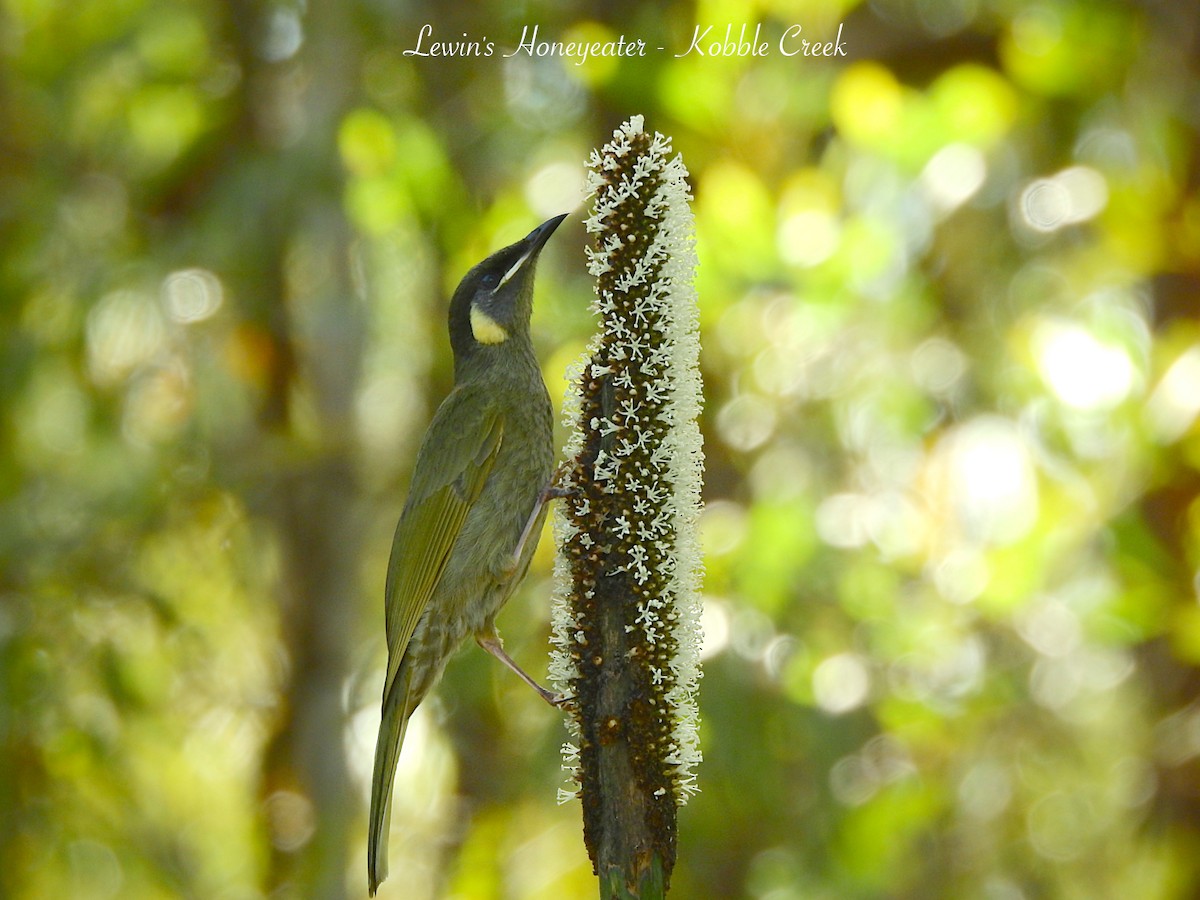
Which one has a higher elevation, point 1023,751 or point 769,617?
point 769,617

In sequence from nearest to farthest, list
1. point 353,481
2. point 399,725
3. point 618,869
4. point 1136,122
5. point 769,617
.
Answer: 1. point 618,869
2. point 399,725
3. point 769,617
4. point 1136,122
5. point 353,481

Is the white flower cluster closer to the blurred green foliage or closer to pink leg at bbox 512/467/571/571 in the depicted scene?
pink leg at bbox 512/467/571/571

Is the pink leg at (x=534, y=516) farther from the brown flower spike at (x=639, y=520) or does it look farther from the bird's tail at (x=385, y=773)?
the brown flower spike at (x=639, y=520)

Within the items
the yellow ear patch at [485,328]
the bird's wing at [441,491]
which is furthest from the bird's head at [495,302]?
the bird's wing at [441,491]

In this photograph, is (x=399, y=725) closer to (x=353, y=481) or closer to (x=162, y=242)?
(x=353, y=481)

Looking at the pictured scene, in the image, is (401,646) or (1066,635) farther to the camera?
(1066,635)

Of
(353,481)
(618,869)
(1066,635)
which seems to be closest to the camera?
(618,869)

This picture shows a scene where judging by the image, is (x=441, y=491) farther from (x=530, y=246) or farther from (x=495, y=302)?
(x=530, y=246)

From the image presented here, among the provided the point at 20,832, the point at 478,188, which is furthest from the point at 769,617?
the point at 20,832

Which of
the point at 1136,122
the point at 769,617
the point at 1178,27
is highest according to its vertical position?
the point at 1178,27
